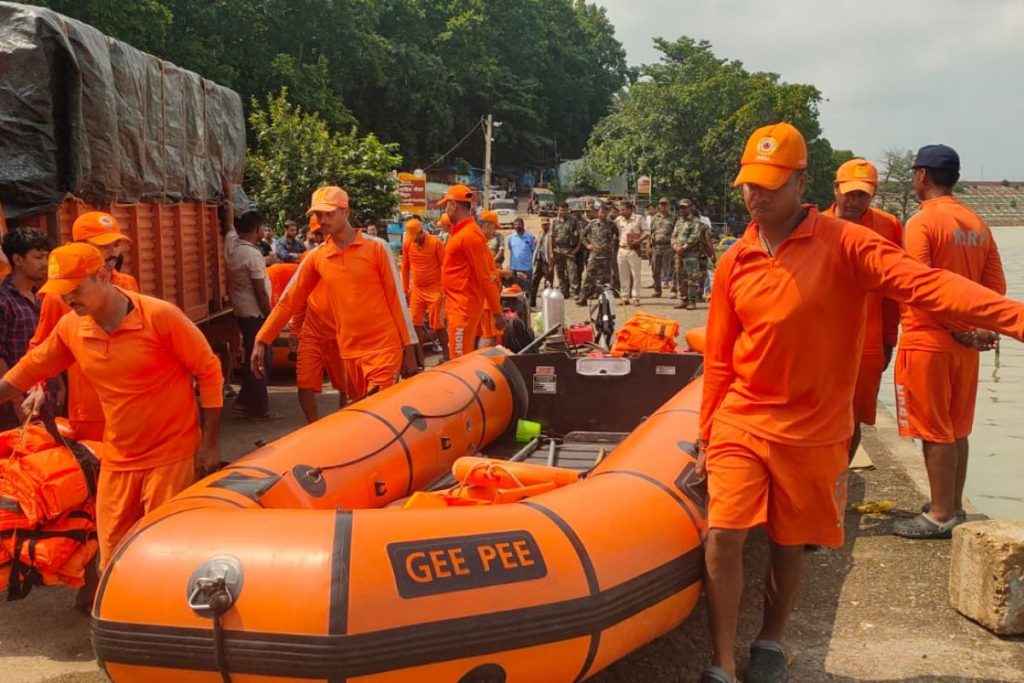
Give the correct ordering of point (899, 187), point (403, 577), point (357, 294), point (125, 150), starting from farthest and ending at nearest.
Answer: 1. point (899, 187)
2. point (125, 150)
3. point (357, 294)
4. point (403, 577)

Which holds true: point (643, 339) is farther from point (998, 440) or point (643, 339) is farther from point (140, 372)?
point (998, 440)

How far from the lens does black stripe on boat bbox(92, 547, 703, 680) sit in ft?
9.80

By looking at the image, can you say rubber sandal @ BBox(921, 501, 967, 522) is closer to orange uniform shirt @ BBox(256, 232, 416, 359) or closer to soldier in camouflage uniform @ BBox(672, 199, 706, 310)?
orange uniform shirt @ BBox(256, 232, 416, 359)

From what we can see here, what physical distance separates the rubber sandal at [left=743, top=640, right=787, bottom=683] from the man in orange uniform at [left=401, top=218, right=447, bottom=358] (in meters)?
7.05

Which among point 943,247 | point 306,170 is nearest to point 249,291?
point 943,247

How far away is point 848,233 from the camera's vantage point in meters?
3.32

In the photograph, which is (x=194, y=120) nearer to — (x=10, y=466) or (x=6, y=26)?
(x=6, y=26)

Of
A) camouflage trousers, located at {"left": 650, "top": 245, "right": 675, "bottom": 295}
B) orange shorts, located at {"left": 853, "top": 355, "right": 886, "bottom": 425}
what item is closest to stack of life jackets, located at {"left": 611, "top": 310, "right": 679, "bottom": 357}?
orange shorts, located at {"left": 853, "top": 355, "right": 886, "bottom": 425}

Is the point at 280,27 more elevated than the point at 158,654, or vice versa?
the point at 280,27

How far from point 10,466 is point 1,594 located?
3.24 feet

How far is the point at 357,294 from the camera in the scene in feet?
19.2

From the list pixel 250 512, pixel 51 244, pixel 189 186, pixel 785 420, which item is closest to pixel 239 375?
pixel 189 186

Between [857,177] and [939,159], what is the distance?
0.40 m

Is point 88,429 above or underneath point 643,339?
underneath
